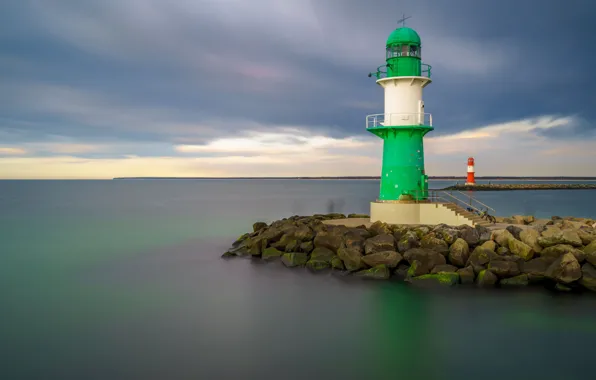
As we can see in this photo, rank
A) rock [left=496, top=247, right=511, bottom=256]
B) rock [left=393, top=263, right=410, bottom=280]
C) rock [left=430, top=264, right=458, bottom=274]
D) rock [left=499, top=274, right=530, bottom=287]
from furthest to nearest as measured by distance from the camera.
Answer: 1. rock [left=393, top=263, right=410, bottom=280]
2. rock [left=496, top=247, right=511, bottom=256]
3. rock [left=430, top=264, right=458, bottom=274]
4. rock [left=499, top=274, right=530, bottom=287]

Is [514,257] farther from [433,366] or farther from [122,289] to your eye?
[122,289]

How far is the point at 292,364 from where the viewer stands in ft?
27.0

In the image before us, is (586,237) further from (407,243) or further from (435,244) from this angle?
(407,243)

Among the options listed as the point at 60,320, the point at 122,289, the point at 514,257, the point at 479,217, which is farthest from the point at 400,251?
the point at 60,320

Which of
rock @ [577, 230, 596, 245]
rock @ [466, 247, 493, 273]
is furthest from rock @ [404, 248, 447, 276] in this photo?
rock @ [577, 230, 596, 245]

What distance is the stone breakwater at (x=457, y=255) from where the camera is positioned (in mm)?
12031

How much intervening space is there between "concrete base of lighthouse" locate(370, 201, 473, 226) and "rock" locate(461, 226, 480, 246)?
199 centimetres

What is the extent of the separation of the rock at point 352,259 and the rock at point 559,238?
15.7ft

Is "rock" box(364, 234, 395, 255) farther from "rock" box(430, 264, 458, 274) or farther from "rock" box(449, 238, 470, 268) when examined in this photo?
Answer: "rock" box(449, 238, 470, 268)

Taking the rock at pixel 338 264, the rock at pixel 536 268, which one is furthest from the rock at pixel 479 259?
the rock at pixel 338 264

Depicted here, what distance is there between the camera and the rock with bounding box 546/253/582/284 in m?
11.6

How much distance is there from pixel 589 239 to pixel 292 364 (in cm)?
947

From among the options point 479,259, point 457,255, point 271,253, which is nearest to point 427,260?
point 457,255

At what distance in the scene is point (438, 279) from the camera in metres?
12.3
